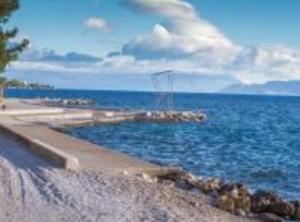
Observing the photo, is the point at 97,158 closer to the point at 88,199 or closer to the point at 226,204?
the point at 226,204

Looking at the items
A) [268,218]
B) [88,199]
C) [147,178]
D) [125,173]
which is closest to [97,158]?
[125,173]

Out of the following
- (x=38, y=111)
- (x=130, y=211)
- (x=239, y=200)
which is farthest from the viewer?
(x=38, y=111)

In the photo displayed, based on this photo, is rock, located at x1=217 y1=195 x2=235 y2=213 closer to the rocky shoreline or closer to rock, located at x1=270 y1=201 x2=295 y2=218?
the rocky shoreline

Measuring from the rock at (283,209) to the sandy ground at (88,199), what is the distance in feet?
5.67

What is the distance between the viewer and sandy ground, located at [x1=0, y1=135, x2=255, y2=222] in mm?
13695

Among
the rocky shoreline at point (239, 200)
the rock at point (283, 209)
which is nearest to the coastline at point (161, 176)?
the rocky shoreline at point (239, 200)

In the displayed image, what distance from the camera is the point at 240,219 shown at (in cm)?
1516

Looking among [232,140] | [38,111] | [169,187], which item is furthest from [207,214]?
[38,111]

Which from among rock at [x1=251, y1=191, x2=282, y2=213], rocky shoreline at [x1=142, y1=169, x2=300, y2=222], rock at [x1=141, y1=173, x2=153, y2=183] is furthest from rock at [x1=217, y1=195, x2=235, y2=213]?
rock at [x1=141, y1=173, x2=153, y2=183]

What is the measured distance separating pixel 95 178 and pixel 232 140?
109 ft

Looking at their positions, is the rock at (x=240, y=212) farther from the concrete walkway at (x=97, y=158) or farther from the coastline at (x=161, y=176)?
the concrete walkway at (x=97, y=158)

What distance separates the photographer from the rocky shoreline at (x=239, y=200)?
640 inches

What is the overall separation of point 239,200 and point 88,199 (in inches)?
156

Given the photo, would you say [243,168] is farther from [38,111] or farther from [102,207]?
[38,111]
